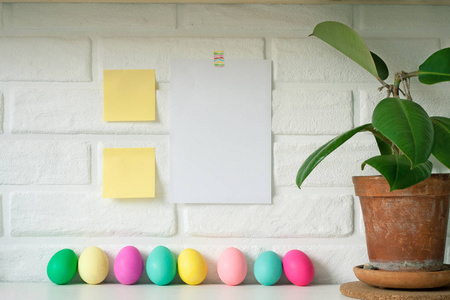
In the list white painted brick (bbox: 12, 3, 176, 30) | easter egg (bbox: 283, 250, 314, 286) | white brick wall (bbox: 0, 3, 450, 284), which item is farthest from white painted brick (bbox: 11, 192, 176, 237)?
white painted brick (bbox: 12, 3, 176, 30)

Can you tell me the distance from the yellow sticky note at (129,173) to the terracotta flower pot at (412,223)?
461 mm

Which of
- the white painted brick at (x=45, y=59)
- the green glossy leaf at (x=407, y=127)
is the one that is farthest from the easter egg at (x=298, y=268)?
the white painted brick at (x=45, y=59)

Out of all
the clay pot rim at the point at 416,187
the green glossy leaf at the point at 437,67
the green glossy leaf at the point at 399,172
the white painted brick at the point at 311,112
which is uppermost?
the green glossy leaf at the point at 437,67

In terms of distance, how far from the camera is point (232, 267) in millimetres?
955

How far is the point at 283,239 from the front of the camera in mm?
1028

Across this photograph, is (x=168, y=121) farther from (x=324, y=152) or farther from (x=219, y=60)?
(x=324, y=152)

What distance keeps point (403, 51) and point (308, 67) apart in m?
0.22

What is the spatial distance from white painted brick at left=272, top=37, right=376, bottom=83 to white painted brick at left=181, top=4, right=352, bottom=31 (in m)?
0.05

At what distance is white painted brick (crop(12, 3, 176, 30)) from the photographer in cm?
106

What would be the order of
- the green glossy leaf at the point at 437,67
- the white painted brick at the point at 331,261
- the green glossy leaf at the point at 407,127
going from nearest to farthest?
the green glossy leaf at the point at 407,127
the green glossy leaf at the point at 437,67
the white painted brick at the point at 331,261

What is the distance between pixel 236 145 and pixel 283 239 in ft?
0.75

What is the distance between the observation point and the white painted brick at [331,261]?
1.02 m

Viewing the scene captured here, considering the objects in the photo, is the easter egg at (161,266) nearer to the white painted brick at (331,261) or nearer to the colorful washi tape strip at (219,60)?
the white painted brick at (331,261)

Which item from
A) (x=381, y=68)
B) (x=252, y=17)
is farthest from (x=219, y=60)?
(x=381, y=68)
